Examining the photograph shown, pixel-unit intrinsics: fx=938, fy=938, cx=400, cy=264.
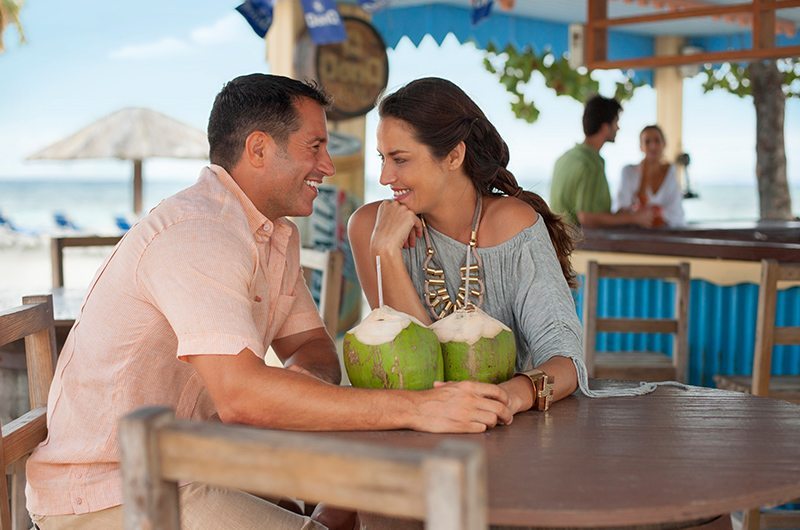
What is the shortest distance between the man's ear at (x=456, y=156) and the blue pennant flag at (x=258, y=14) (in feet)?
11.8

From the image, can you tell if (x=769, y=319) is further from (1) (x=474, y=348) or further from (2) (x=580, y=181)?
(2) (x=580, y=181)

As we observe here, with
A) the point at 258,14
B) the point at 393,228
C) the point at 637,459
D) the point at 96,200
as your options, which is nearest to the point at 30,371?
the point at 393,228

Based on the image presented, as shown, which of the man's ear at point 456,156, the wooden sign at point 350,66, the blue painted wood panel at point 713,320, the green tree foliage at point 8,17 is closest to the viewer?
the man's ear at point 456,156

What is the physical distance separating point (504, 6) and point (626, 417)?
555 centimetres

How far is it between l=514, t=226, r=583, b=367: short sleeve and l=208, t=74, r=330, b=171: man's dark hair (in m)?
0.64

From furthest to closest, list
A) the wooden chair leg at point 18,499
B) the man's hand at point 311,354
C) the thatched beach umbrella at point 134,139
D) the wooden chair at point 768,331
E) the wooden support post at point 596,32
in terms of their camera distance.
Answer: the thatched beach umbrella at point 134,139 → the wooden support post at point 596,32 → the wooden chair at point 768,331 → the wooden chair leg at point 18,499 → the man's hand at point 311,354

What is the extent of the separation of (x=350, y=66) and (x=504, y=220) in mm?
5253

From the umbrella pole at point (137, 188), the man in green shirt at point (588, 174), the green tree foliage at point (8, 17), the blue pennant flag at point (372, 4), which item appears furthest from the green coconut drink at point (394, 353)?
the umbrella pole at point (137, 188)

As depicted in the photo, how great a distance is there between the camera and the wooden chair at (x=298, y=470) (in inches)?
34.1

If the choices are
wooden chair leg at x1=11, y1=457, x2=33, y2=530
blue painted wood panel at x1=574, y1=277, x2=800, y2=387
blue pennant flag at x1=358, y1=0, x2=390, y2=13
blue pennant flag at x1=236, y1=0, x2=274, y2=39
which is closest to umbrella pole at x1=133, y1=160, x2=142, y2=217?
blue pennant flag at x1=236, y1=0, x2=274, y2=39

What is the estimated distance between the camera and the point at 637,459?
146 centimetres

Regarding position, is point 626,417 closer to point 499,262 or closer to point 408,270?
point 499,262

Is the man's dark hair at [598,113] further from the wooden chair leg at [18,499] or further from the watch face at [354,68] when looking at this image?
the wooden chair leg at [18,499]

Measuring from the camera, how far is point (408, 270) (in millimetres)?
2410
